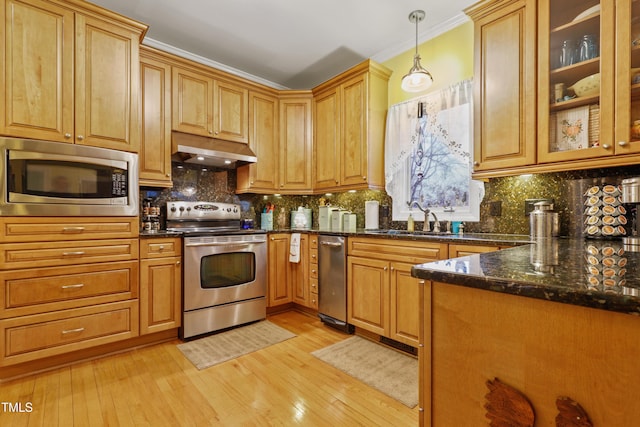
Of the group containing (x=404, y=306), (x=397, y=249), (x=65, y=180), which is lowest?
(x=404, y=306)

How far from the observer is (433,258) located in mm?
2184

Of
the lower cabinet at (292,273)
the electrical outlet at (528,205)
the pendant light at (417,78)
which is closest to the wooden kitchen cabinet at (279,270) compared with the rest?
the lower cabinet at (292,273)

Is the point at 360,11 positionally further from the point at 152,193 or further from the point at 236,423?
the point at 236,423

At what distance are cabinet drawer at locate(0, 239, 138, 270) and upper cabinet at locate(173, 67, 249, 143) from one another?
4.07 feet

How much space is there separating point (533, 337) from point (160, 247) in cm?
263

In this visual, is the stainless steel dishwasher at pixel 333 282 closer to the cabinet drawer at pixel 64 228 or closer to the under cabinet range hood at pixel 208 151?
the under cabinet range hood at pixel 208 151

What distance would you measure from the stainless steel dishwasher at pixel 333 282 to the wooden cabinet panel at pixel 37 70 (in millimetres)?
A: 2206

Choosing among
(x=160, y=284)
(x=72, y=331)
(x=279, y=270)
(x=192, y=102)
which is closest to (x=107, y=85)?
(x=192, y=102)

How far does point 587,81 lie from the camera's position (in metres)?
1.86

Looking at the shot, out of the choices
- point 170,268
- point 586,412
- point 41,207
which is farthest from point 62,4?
point 586,412

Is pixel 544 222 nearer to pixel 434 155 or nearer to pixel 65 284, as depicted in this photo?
pixel 434 155

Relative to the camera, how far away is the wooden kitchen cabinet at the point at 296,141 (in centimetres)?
375

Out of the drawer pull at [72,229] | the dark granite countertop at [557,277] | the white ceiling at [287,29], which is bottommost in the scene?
the dark granite countertop at [557,277]

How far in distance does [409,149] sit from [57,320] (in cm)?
318
